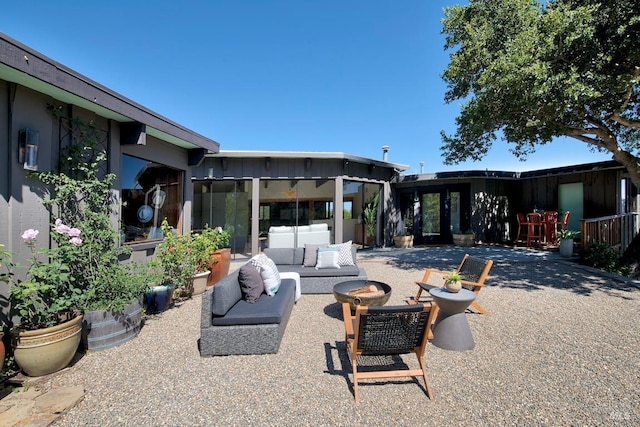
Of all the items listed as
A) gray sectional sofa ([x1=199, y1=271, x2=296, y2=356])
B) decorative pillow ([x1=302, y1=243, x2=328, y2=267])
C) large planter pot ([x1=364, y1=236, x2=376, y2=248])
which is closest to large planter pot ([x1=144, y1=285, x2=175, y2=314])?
gray sectional sofa ([x1=199, y1=271, x2=296, y2=356])

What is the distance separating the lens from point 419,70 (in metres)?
9.84

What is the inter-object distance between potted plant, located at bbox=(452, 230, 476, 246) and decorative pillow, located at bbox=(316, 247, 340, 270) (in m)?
7.79

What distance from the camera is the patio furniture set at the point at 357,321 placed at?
2.30 m

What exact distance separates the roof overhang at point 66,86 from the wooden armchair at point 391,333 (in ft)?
11.4

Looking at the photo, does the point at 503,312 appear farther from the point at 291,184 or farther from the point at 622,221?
the point at 622,221

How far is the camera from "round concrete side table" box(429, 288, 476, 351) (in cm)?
306

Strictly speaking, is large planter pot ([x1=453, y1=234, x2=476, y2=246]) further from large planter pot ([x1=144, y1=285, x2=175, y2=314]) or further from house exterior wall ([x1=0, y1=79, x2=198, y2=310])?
house exterior wall ([x1=0, y1=79, x2=198, y2=310])

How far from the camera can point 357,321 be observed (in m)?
2.25

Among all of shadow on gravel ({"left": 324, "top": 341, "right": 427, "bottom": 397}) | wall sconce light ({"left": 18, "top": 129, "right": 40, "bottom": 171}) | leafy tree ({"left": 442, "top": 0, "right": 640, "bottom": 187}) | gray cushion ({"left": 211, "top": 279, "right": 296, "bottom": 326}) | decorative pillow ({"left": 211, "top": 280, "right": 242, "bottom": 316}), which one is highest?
leafy tree ({"left": 442, "top": 0, "right": 640, "bottom": 187})

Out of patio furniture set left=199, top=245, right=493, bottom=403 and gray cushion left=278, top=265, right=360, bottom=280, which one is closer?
patio furniture set left=199, top=245, right=493, bottom=403

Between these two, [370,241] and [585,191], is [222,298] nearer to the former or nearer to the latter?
[370,241]

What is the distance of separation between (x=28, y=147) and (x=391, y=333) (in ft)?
12.9

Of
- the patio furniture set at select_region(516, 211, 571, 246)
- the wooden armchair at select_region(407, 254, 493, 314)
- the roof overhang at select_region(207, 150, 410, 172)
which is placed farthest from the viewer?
the patio furniture set at select_region(516, 211, 571, 246)

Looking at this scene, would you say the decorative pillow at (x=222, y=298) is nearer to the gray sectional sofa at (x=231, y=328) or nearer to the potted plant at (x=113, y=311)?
the gray sectional sofa at (x=231, y=328)
